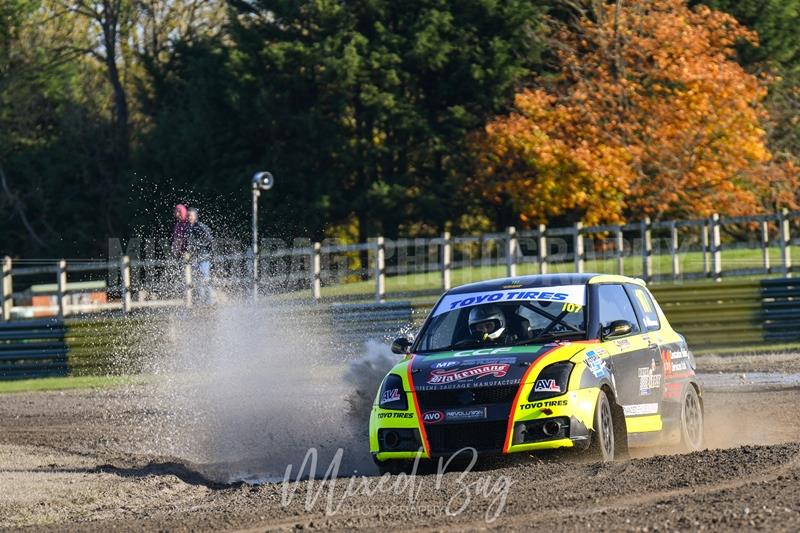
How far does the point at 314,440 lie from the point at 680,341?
3.51m

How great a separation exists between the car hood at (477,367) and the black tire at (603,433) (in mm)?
415

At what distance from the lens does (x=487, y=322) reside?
9844mm

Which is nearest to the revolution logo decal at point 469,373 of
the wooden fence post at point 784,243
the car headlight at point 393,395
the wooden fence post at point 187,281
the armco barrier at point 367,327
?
the car headlight at point 393,395

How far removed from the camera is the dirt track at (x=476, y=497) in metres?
6.90

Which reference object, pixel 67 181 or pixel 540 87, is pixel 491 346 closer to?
pixel 540 87

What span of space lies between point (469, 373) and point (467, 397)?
0.61 feet

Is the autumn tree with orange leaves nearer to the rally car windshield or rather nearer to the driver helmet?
the rally car windshield

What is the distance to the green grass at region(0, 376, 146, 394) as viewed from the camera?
2061 cm

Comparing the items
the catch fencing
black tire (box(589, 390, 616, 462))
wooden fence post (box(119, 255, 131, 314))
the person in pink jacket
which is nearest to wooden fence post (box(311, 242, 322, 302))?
the catch fencing

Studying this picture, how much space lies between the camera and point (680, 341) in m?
10.8

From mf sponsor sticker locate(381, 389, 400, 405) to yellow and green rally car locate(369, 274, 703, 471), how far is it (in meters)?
0.01

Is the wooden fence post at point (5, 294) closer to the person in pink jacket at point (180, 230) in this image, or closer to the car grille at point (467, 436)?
the person in pink jacket at point (180, 230)

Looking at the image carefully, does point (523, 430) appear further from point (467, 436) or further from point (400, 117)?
point (400, 117)

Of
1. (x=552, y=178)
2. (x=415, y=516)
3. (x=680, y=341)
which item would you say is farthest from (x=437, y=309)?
(x=552, y=178)
